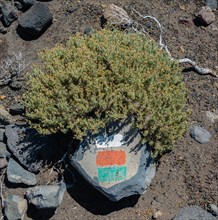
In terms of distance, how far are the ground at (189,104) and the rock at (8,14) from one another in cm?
9

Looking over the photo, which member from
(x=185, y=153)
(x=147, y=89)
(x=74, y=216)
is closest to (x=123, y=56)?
(x=147, y=89)

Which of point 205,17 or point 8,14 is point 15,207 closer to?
point 8,14

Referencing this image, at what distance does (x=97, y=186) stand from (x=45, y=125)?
2.37ft

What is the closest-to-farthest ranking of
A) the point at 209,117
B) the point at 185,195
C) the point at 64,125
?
the point at 64,125
the point at 185,195
the point at 209,117

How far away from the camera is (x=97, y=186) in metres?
5.33

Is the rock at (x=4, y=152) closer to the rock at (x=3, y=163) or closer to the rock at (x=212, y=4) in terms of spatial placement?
the rock at (x=3, y=163)

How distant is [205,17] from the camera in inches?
258

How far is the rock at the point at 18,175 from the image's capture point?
553 cm

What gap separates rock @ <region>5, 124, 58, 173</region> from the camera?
559cm

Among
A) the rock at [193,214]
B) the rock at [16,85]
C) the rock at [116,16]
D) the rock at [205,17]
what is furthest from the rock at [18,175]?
the rock at [205,17]

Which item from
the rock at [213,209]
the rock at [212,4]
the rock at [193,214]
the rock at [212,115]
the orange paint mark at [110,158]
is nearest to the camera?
the orange paint mark at [110,158]

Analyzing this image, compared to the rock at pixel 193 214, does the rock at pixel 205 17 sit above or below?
above

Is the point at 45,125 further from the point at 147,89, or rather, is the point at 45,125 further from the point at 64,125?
the point at 147,89

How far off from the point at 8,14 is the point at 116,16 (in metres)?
1.20
